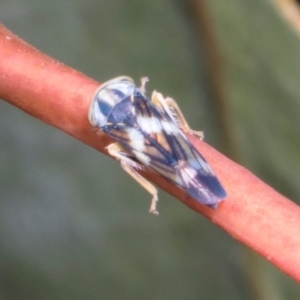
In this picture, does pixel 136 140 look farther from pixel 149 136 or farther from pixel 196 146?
pixel 196 146

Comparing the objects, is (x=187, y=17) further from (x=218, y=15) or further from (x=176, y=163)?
(x=176, y=163)

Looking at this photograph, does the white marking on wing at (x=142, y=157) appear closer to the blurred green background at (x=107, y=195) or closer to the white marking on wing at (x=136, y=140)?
the white marking on wing at (x=136, y=140)

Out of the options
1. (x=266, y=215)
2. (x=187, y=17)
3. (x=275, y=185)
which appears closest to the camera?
(x=266, y=215)

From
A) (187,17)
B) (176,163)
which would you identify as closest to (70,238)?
(187,17)

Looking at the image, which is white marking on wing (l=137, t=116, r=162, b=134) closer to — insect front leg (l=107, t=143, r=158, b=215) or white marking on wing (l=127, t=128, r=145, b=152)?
white marking on wing (l=127, t=128, r=145, b=152)

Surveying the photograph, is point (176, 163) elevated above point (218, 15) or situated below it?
below

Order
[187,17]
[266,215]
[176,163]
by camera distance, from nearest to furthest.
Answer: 1. [266,215]
2. [176,163]
3. [187,17]

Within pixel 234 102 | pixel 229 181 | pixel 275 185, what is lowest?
pixel 275 185
